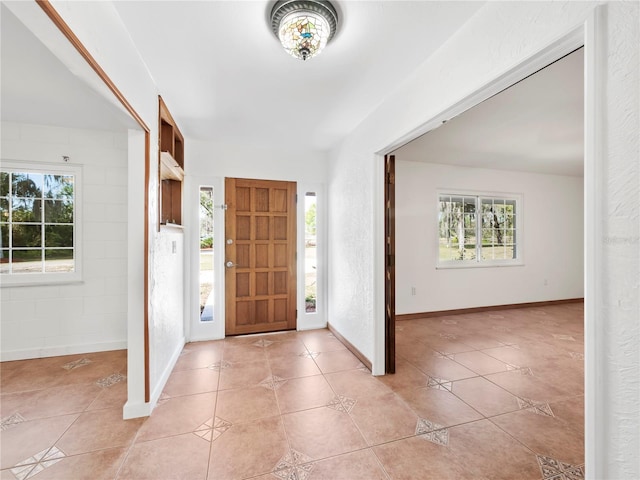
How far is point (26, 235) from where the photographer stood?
2855 millimetres

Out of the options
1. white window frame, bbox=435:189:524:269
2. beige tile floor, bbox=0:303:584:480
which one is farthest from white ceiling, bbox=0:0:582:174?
beige tile floor, bbox=0:303:584:480

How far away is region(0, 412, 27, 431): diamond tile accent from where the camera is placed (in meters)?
1.83

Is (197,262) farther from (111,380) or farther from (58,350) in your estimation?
(58,350)

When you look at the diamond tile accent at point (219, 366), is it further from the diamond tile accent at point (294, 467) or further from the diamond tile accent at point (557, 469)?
the diamond tile accent at point (557, 469)

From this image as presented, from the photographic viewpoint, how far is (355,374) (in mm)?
2553

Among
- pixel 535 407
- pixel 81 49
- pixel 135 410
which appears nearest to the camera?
pixel 81 49

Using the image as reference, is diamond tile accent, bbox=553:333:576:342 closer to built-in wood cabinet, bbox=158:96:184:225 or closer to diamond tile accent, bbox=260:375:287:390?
diamond tile accent, bbox=260:375:287:390

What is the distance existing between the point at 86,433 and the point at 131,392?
0.30 meters

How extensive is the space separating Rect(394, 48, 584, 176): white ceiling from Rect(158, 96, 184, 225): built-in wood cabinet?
2.47 metres

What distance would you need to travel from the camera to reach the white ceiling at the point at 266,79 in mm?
1474

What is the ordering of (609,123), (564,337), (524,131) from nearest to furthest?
(609,123) → (524,131) → (564,337)

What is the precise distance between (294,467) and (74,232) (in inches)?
124

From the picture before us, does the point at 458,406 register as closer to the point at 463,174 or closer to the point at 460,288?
the point at 460,288

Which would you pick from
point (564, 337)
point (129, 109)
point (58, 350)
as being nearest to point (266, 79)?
point (129, 109)
